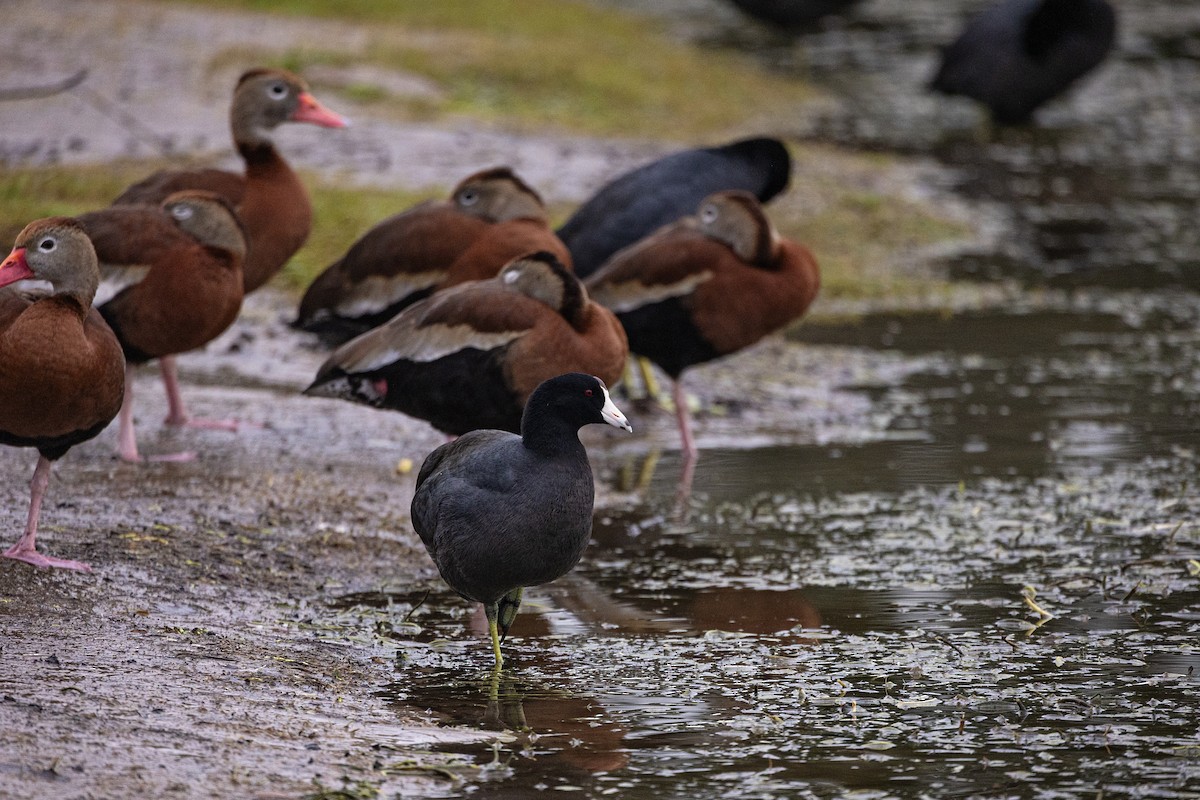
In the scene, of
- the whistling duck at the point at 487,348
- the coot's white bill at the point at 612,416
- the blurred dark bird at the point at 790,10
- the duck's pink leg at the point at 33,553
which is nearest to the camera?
the coot's white bill at the point at 612,416

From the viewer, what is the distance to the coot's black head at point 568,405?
599 cm

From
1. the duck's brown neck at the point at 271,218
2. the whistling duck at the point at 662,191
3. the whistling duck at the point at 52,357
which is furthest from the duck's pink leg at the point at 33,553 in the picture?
the whistling duck at the point at 662,191

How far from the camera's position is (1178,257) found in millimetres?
13727

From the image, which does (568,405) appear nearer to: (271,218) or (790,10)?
(271,218)

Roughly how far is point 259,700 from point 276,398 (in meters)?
4.47

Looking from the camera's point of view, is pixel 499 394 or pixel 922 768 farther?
pixel 499 394

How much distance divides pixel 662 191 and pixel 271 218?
2422 mm

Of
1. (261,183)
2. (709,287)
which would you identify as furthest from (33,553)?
(709,287)

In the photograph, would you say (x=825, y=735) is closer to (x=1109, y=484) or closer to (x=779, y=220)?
(x=1109, y=484)

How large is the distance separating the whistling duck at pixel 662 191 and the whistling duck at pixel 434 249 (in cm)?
110

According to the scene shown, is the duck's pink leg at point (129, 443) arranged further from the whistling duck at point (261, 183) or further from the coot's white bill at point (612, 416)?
the coot's white bill at point (612, 416)

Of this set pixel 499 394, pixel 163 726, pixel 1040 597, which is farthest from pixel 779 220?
pixel 163 726

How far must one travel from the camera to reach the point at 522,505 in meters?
5.86

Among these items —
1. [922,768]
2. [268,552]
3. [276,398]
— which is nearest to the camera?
[922,768]
